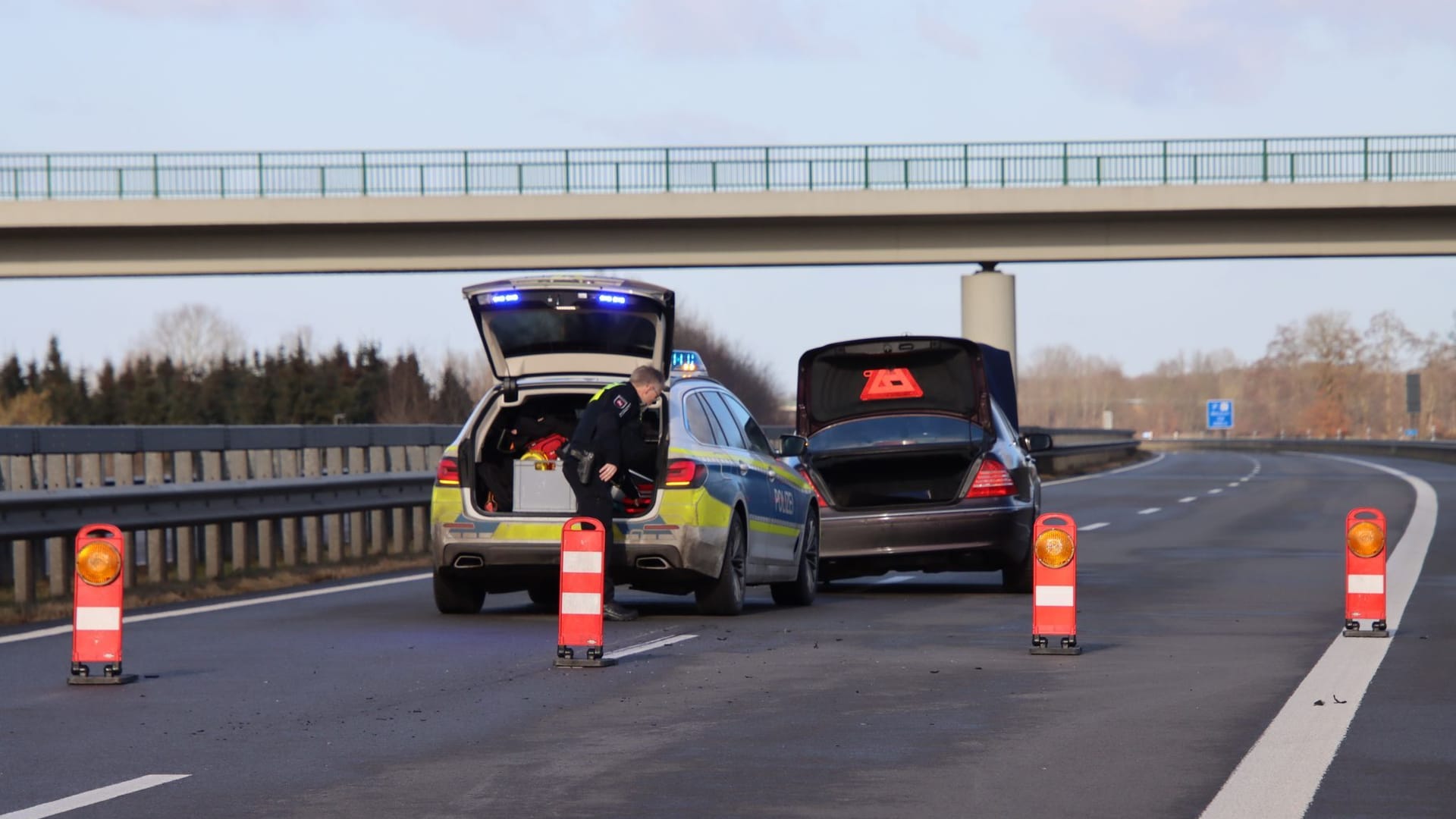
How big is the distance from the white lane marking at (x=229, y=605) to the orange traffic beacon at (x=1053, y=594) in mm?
5485

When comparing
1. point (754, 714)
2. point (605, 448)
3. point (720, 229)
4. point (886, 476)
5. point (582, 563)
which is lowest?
point (754, 714)

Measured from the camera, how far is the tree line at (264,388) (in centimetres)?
12475

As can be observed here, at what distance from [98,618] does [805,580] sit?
6571 mm

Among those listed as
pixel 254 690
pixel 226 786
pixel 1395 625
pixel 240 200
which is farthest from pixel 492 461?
pixel 240 200

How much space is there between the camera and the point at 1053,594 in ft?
37.9

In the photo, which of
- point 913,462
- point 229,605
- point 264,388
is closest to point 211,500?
point 229,605

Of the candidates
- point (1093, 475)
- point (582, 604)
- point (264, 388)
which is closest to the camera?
point (582, 604)

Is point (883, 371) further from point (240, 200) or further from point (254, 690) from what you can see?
point (240, 200)

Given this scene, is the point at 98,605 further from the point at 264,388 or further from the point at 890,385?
the point at 264,388

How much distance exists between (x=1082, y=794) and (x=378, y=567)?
502 inches

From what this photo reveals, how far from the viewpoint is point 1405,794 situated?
6875mm

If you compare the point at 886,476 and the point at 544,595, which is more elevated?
the point at 886,476

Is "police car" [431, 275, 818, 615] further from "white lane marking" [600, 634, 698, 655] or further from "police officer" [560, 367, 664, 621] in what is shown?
"white lane marking" [600, 634, 698, 655]

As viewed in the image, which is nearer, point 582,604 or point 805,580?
point 582,604
